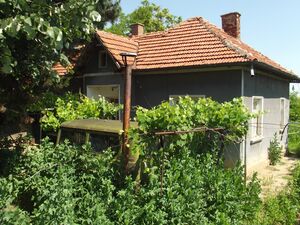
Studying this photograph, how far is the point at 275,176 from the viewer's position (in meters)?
9.89

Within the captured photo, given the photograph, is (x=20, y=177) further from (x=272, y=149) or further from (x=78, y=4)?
(x=272, y=149)

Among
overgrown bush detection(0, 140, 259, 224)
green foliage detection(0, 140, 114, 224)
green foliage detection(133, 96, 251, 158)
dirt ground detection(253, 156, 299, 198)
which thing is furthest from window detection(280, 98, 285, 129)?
green foliage detection(0, 140, 114, 224)

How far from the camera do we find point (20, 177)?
5.93 meters

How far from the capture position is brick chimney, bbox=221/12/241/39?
13.6 meters

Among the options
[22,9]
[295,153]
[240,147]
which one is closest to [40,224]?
[22,9]

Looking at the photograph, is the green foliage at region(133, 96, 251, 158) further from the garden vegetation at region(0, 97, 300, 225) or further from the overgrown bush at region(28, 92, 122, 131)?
the overgrown bush at region(28, 92, 122, 131)

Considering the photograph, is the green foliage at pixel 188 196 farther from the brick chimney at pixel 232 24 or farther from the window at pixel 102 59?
the brick chimney at pixel 232 24

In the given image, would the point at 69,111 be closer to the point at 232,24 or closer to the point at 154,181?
the point at 154,181

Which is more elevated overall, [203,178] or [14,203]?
[203,178]

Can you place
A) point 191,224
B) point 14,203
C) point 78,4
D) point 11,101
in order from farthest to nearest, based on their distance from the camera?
point 11,101 → point 14,203 → point 191,224 → point 78,4

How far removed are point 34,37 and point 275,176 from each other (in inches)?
327

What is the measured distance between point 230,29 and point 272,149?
17.6 ft

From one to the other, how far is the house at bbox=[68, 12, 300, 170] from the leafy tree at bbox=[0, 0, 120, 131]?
195 inches

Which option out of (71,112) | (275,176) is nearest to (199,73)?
(275,176)
